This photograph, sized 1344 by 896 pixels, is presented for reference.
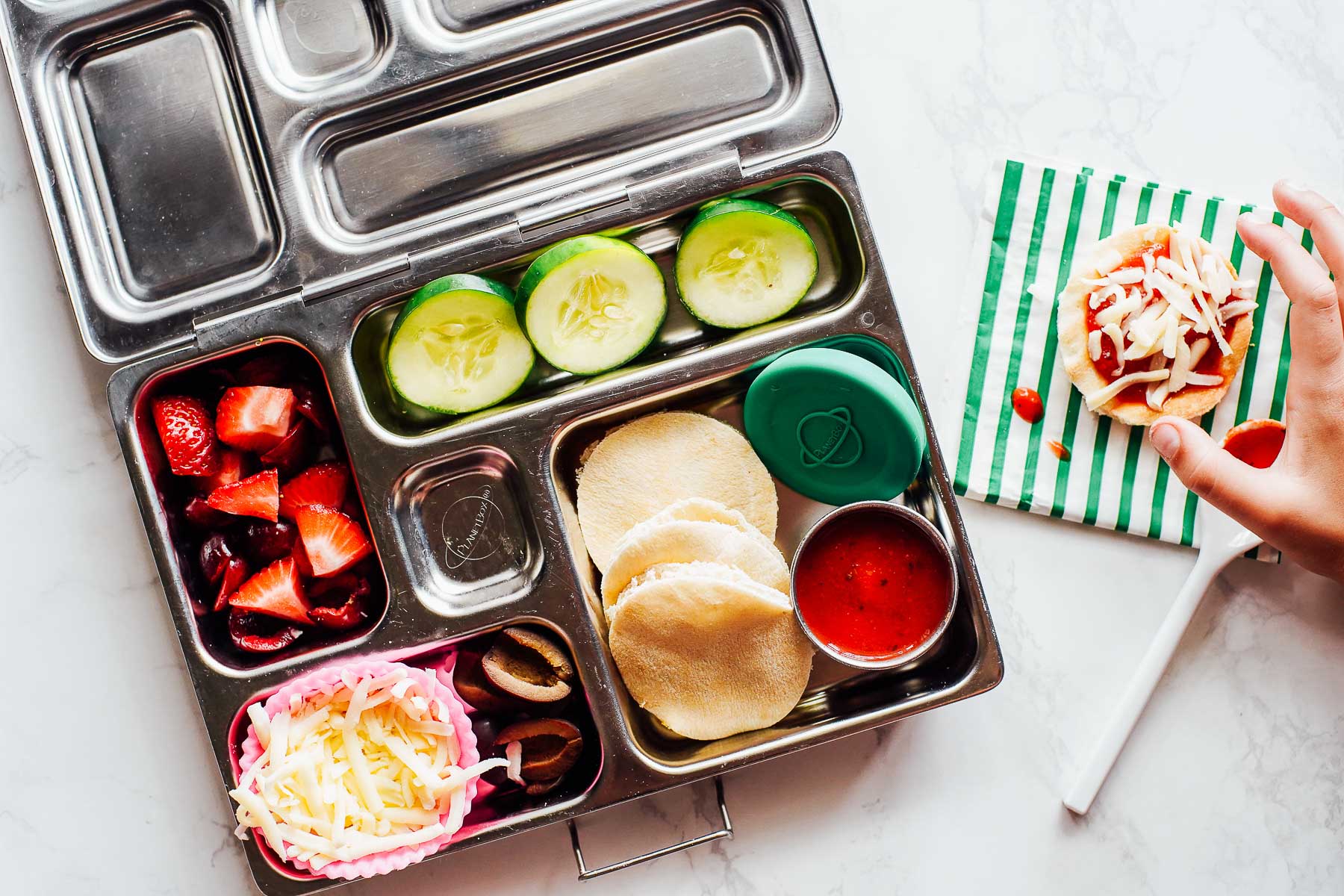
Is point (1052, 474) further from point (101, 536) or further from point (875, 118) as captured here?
point (101, 536)

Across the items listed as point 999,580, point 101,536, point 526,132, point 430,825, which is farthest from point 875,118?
point 101,536

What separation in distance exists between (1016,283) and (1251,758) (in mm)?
1396

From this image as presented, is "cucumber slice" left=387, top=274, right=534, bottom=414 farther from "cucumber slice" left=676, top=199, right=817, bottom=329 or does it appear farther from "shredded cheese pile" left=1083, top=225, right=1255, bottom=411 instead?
"shredded cheese pile" left=1083, top=225, right=1255, bottom=411

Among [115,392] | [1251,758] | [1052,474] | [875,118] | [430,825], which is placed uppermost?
[875,118]

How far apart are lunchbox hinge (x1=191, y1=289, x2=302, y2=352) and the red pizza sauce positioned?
1.95 meters

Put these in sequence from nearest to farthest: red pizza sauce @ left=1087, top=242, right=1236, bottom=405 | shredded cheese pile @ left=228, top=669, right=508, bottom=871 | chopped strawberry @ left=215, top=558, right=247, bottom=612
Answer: shredded cheese pile @ left=228, top=669, right=508, bottom=871 < chopped strawberry @ left=215, top=558, right=247, bottom=612 < red pizza sauce @ left=1087, top=242, right=1236, bottom=405

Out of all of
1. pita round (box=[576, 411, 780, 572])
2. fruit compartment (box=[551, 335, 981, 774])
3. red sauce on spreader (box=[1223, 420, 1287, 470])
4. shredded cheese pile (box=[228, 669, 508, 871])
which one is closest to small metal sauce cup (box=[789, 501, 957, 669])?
Result: fruit compartment (box=[551, 335, 981, 774])

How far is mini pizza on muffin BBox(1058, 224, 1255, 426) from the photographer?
7.19 ft

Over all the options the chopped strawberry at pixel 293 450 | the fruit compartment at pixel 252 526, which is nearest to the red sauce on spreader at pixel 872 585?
the fruit compartment at pixel 252 526

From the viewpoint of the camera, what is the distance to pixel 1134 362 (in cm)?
224

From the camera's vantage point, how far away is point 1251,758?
7.75ft

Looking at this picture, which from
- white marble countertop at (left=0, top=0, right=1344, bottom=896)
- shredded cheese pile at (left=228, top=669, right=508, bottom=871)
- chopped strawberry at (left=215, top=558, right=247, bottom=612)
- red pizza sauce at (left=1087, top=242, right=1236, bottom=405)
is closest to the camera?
shredded cheese pile at (left=228, top=669, right=508, bottom=871)

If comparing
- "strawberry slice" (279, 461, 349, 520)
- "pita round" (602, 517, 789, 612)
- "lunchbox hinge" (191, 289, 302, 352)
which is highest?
"lunchbox hinge" (191, 289, 302, 352)

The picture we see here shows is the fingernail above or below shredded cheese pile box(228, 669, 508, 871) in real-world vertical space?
above
